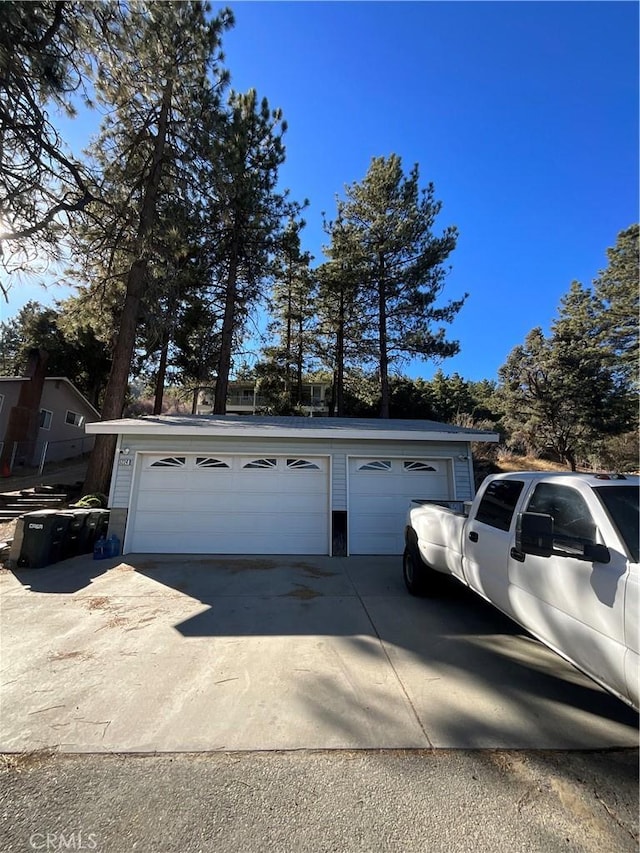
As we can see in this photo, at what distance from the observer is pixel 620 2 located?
5477 millimetres

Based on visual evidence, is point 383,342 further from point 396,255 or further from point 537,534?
point 537,534

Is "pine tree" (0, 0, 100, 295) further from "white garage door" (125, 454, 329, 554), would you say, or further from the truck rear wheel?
the truck rear wheel

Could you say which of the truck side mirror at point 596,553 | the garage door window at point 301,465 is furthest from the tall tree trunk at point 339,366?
the truck side mirror at point 596,553

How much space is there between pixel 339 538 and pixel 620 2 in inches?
371

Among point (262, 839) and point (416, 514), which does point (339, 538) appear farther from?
point (262, 839)

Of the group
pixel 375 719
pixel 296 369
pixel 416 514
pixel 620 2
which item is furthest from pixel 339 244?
pixel 375 719

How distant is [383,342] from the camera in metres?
17.3

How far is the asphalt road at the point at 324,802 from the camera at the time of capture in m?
1.83

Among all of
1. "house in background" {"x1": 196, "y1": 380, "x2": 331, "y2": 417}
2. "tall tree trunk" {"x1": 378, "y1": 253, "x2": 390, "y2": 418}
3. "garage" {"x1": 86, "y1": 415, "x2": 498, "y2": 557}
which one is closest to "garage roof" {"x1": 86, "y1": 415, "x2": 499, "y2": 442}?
"garage" {"x1": 86, "y1": 415, "x2": 498, "y2": 557}

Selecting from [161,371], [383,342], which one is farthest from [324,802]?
[161,371]

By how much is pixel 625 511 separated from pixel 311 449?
6.37 m

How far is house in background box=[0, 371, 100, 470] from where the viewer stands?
1759 centimetres

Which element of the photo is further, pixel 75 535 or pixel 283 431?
pixel 283 431

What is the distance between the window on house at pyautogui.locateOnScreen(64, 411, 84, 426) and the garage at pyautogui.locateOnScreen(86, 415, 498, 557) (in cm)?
1670
